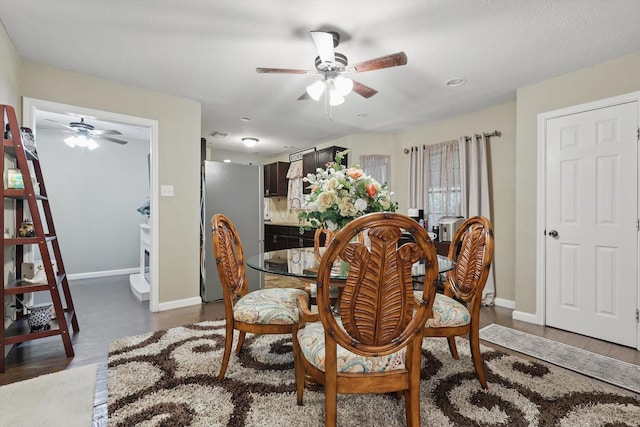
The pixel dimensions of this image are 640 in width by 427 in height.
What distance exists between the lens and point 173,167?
341 cm

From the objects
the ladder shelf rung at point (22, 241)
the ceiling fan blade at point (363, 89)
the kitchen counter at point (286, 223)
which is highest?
the ceiling fan blade at point (363, 89)

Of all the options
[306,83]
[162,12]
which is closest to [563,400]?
[306,83]

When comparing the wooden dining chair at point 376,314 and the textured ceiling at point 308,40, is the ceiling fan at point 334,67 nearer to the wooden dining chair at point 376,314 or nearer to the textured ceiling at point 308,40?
the textured ceiling at point 308,40

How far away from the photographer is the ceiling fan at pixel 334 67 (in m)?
1.97

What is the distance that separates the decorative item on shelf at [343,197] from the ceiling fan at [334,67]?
73cm

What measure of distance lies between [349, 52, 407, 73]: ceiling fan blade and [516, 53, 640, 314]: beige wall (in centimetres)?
194

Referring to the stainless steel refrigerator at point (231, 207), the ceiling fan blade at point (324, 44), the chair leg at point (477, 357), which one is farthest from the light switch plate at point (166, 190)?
the chair leg at point (477, 357)

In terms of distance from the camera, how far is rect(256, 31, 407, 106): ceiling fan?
197 cm

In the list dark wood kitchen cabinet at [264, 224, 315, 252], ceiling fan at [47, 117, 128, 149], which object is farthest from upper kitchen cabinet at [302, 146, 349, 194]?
ceiling fan at [47, 117, 128, 149]

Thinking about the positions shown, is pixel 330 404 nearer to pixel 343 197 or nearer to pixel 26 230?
pixel 343 197

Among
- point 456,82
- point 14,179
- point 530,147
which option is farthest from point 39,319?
point 530,147

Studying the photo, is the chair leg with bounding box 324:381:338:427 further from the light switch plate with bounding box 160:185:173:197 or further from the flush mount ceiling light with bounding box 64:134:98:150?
the flush mount ceiling light with bounding box 64:134:98:150

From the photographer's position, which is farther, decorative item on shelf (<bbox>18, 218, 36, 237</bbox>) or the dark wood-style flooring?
decorative item on shelf (<bbox>18, 218, 36, 237</bbox>)

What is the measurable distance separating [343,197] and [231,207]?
99.6 inches
